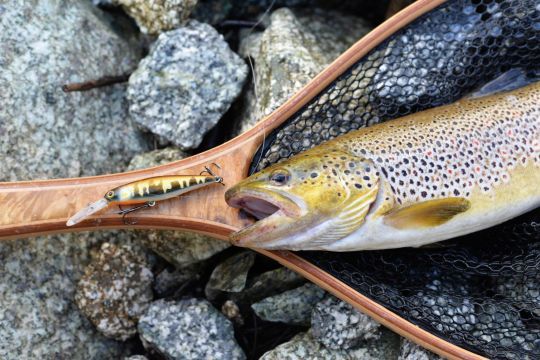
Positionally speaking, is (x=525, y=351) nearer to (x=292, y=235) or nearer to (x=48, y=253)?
(x=292, y=235)

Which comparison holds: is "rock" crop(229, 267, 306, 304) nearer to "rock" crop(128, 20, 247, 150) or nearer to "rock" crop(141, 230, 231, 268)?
"rock" crop(141, 230, 231, 268)

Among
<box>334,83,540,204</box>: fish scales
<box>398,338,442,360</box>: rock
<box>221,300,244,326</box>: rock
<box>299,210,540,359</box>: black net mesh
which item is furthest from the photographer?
<box>221,300,244,326</box>: rock

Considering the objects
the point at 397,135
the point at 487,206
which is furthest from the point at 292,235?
the point at 487,206

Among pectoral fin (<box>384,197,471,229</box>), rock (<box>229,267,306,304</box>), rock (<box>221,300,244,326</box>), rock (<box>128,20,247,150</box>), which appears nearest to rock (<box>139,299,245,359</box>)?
rock (<box>221,300,244,326</box>)

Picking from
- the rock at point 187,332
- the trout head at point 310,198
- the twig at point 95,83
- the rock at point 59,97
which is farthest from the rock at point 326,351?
the twig at point 95,83

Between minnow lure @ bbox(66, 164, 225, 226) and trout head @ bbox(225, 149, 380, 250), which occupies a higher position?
minnow lure @ bbox(66, 164, 225, 226)

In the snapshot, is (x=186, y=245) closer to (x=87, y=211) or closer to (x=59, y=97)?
(x=87, y=211)

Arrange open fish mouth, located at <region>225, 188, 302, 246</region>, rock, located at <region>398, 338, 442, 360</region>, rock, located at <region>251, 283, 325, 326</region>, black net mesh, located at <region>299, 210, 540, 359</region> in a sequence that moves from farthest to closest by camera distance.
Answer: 1. rock, located at <region>251, 283, 325, 326</region>
2. rock, located at <region>398, 338, 442, 360</region>
3. black net mesh, located at <region>299, 210, 540, 359</region>
4. open fish mouth, located at <region>225, 188, 302, 246</region>

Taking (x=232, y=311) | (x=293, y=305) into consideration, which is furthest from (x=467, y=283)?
(x=232, y=311)
